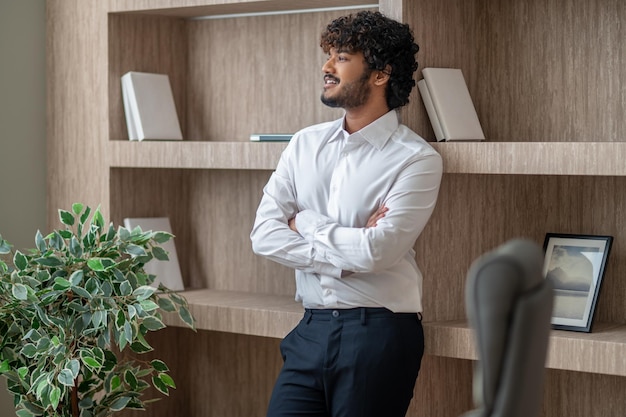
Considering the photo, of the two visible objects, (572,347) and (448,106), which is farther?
(448,106)

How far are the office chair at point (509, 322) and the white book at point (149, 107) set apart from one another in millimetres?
2568

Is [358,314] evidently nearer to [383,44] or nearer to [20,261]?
[383,44]

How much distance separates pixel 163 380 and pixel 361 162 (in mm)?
996

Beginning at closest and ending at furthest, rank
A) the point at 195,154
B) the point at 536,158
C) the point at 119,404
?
the point at 536,158 < the point at 119,404 < the point at 195,154

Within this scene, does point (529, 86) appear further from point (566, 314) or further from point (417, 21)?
point (566, 314)

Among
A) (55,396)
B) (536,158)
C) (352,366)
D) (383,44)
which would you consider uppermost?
(383,44)

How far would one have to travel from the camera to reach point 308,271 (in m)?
2.73

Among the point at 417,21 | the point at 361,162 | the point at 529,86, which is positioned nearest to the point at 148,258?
the point at 361,162

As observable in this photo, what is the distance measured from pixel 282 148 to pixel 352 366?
0.81 meters

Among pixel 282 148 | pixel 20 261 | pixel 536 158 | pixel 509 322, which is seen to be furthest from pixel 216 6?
pixel 509 322

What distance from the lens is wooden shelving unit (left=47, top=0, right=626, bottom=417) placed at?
292 centimetres

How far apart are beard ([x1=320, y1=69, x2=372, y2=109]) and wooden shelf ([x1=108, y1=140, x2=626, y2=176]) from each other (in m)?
0.26

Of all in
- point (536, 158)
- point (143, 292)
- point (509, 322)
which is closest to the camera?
point (509, 322)

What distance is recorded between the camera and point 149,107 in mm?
3467
